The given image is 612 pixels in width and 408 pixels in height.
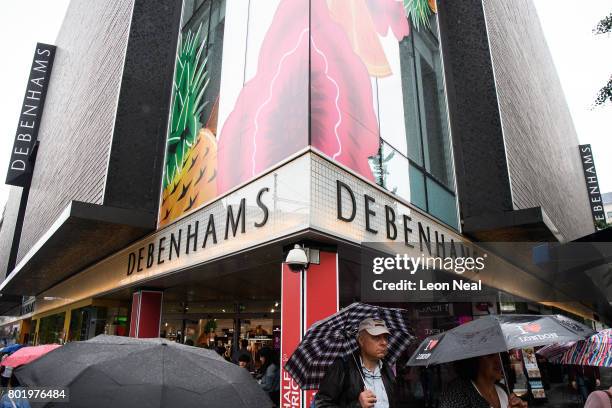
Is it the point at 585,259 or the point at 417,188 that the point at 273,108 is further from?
the point at 585,259

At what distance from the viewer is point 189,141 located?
39.0 ft

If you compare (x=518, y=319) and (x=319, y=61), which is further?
(x=319, y=61)

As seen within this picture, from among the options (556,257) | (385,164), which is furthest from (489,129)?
(385,164)

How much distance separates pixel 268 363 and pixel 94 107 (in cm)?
1161

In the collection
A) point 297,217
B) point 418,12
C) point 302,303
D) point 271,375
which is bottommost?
point 271,375

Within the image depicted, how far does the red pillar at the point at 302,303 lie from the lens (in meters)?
7.51

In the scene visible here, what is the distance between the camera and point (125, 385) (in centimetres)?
230

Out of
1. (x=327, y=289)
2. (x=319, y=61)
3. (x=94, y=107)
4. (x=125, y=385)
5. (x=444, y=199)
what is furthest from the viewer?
(x=94, y=107)

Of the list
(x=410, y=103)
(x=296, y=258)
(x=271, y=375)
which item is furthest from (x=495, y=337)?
(x=410, y=103)

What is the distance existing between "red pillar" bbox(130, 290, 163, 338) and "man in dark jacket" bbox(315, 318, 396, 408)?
1199cm

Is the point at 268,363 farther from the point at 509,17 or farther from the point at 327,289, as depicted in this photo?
the point at 509,17

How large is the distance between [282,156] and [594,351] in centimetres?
544

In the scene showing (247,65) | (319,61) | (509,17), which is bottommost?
(319,61)

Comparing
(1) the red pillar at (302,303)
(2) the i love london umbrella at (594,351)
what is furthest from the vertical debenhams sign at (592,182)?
(2) the i love london umbrella at (594,351)
